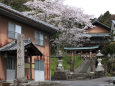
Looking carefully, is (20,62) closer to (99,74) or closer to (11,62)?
(11,62)

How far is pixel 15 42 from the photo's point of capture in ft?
59.6

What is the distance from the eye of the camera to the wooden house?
17144mm

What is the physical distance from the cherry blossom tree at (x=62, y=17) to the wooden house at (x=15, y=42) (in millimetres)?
14433

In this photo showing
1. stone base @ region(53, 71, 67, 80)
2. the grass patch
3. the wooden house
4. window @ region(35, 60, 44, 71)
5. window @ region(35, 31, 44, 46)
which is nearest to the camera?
the wooden house

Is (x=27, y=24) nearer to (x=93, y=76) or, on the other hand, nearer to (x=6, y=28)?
(x=6, y=28)

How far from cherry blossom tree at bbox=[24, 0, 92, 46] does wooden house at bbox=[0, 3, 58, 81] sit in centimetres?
1443

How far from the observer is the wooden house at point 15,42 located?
17144 millimetres

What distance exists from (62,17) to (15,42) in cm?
2472

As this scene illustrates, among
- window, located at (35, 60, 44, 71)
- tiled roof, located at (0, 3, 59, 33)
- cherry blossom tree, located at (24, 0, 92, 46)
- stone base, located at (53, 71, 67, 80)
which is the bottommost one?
stone base, located at (53, 71, 67, 80)

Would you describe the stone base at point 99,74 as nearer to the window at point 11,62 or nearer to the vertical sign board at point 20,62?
the window at point 11,62

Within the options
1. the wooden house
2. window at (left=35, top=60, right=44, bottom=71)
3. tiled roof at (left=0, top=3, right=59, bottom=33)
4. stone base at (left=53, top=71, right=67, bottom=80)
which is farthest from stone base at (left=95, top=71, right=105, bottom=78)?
tiled roof at (left=0, top=3, right=59, bottom=33)

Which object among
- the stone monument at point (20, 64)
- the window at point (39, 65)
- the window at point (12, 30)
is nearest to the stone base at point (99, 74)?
the window at point (39, 65)

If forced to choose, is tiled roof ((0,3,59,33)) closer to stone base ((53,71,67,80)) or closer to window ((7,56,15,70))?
window ((7,56,15,70))

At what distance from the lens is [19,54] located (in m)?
14.3
